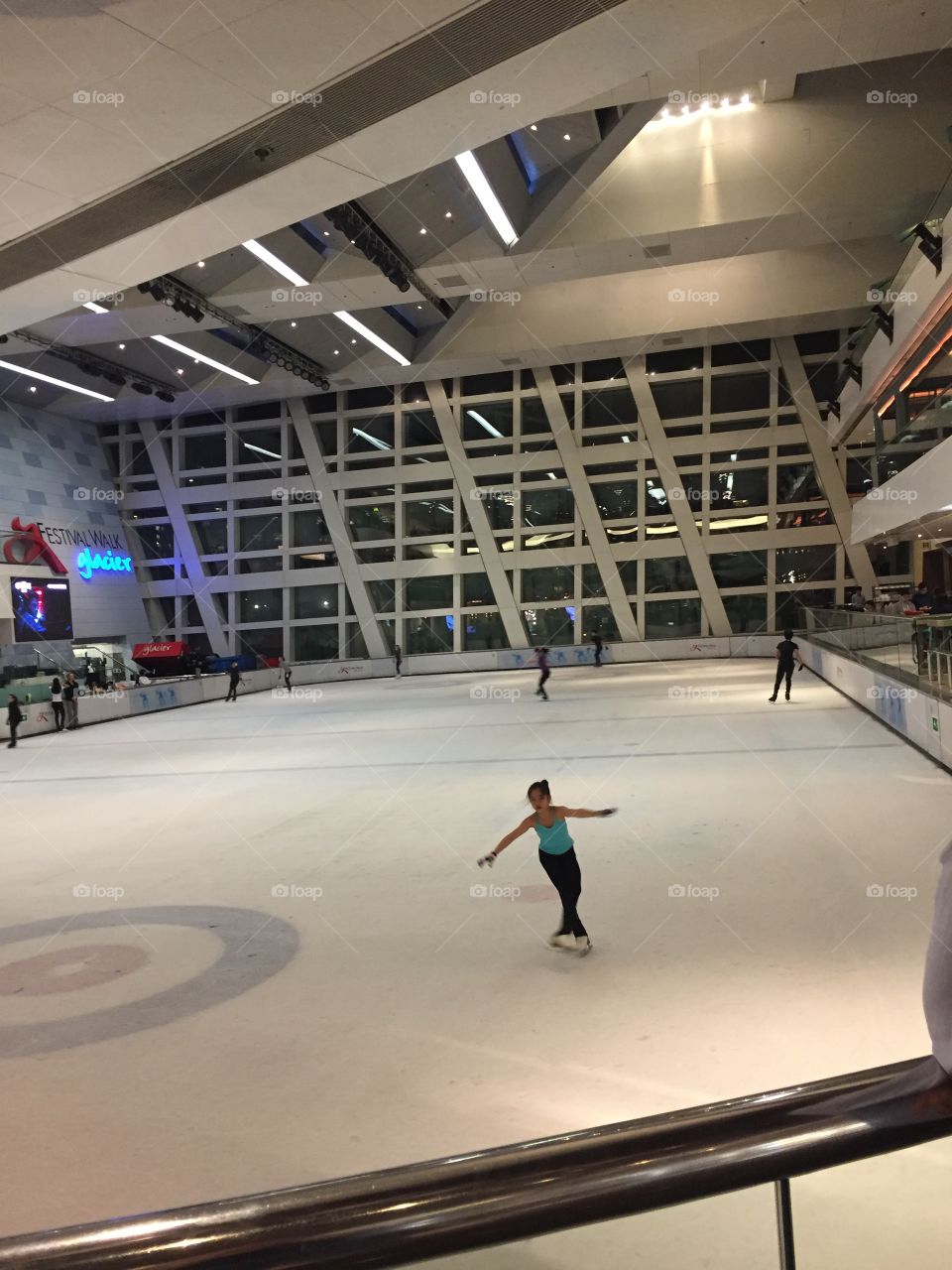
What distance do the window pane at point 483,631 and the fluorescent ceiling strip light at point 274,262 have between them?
19495 mm

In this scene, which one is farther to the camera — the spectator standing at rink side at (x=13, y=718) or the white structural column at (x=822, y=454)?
the white structural column at (x=822, y=454)

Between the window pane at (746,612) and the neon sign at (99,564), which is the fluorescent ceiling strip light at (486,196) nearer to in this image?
the window pane at (746,612)

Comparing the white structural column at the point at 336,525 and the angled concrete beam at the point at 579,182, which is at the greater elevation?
the angled concrete beam at the point at 579,182

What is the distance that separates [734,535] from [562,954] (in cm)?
3342

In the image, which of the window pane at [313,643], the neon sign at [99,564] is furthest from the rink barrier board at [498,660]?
the neon sign at [99,564]

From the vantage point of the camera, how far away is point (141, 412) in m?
39.2

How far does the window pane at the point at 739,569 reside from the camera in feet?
123

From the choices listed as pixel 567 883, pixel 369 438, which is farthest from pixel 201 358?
pixel 567 883

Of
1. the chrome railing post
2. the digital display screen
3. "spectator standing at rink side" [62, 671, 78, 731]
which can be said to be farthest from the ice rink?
the digital display screen

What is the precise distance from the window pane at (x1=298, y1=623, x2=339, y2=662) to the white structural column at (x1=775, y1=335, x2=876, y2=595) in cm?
2147

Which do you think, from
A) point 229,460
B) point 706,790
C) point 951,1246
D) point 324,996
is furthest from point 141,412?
point 951,1246

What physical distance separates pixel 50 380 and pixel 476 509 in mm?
16805

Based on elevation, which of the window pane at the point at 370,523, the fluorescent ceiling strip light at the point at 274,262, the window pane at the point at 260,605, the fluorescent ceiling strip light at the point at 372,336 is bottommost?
the window pane at the point at 260,605

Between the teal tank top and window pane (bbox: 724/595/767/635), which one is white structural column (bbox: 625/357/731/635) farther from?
the teal tank top
